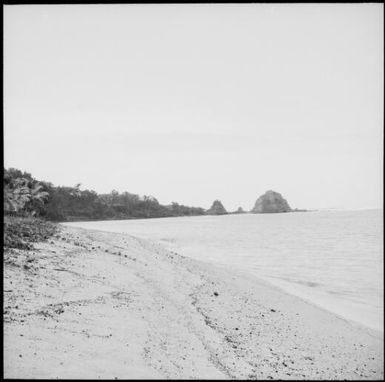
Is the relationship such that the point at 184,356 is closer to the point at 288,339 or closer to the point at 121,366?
the point at 121,366

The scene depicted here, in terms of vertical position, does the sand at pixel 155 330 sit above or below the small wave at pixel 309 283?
above

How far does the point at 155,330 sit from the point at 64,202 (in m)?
70.6

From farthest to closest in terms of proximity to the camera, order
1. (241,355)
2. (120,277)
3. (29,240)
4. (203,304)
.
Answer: (29,240), (120,277), (203,304), (241,355)

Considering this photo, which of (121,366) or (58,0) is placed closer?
(58,0)

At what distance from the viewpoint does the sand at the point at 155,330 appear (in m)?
5.03

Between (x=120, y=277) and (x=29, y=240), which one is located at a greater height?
(x=29, y=240)

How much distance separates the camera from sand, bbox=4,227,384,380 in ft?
16.5

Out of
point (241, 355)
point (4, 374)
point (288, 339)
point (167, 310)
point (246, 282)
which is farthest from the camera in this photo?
point (246, 282)

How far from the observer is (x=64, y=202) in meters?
72.6

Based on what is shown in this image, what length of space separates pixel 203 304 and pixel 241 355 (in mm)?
3016

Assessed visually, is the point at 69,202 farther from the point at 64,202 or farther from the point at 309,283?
the point at 309,283

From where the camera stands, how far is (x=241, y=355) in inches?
233

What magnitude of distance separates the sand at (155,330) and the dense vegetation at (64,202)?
1113cm


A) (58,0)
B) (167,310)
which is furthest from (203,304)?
(58,0)
